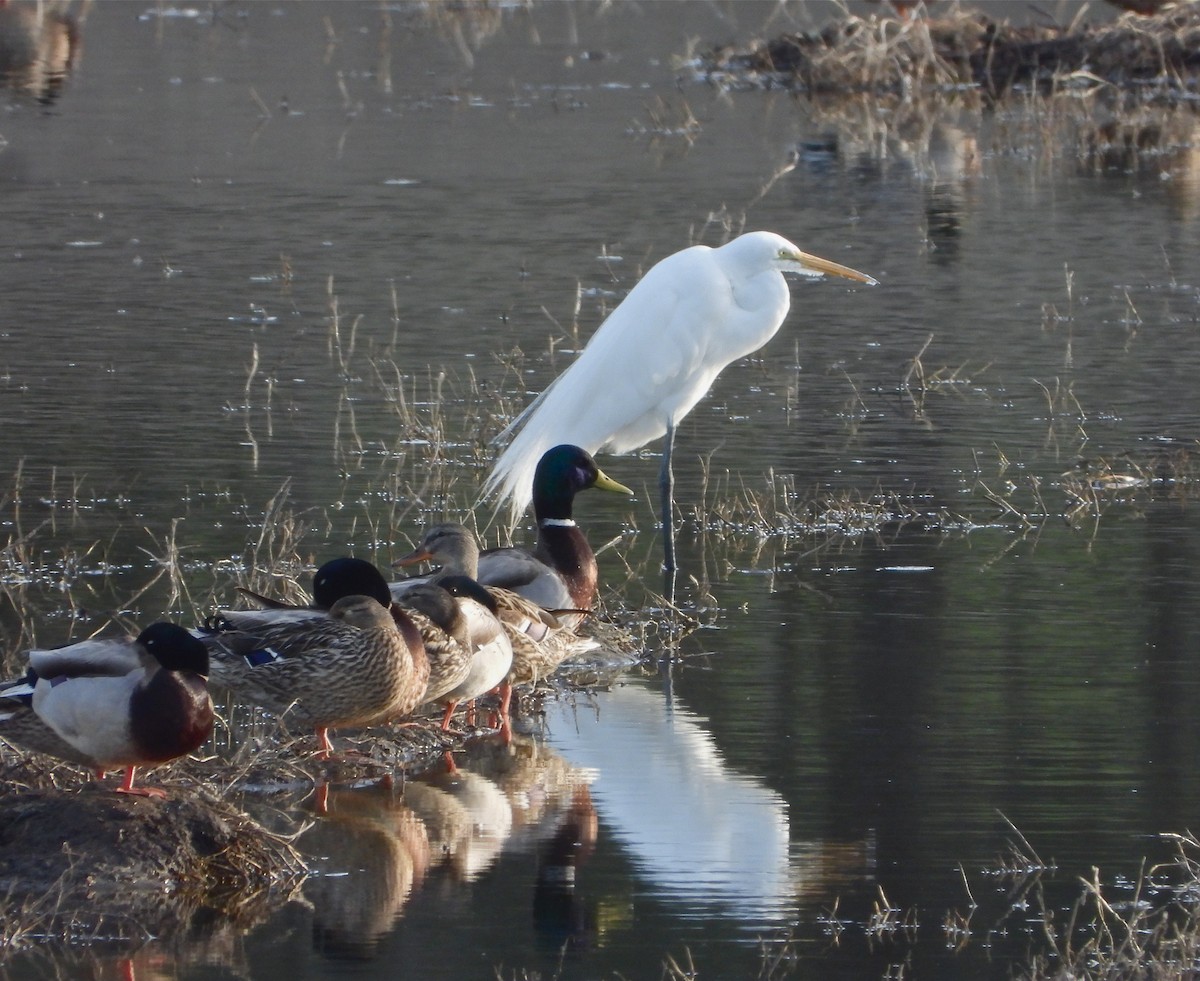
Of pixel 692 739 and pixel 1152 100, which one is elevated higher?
pixel 1152 100

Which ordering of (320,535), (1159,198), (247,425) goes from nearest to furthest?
(320,535), (247,425), (1159,198)

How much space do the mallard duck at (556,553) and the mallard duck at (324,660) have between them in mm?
1495

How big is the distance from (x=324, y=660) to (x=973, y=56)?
25523mm

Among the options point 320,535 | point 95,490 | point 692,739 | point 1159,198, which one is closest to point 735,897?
point 692,739

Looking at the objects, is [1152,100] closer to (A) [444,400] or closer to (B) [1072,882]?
(A) [444,400]

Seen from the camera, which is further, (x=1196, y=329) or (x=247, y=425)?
(x=1196, y=329)

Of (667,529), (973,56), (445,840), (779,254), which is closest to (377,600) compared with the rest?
(445,840)

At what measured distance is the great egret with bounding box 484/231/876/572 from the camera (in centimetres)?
1019

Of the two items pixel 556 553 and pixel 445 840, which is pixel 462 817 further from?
pixel 556 553

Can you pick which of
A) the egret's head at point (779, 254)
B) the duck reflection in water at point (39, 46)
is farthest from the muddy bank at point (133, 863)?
the duck reflection in water at point (39, 46)

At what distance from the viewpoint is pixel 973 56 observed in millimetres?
30969

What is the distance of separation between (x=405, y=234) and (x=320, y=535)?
28.6 ft

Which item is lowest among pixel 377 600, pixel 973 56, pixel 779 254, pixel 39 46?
pixel 377 600

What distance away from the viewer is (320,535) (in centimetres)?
980
